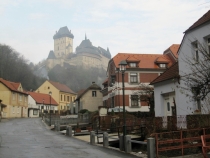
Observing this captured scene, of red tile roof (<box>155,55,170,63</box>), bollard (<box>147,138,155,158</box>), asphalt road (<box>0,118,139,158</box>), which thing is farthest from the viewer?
red tile roof (<box>155,55,170,63</box>)

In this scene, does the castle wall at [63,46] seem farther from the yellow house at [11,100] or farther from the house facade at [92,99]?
the house facade at [92,99]

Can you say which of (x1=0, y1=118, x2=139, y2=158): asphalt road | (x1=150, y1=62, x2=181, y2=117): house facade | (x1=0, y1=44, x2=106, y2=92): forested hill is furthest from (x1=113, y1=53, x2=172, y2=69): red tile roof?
(x1=0, y1=44, x2=106, y2=92): forested hill

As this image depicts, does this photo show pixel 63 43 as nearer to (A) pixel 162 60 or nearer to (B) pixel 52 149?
(A) pixel 162 60

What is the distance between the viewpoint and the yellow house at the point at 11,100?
60.7 meters

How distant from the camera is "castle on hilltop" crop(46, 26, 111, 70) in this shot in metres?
172

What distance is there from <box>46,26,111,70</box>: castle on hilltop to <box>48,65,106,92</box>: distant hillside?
69.0 ft

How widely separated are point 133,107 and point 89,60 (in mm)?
131656

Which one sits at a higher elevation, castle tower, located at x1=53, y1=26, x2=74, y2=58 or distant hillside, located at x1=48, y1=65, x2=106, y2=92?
castle tower, located at x1=53, y1=26, x2=74, y2=58

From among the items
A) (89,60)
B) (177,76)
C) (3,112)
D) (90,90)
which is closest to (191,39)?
(177,76)

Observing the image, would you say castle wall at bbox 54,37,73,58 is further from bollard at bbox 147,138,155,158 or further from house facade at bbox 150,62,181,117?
bollard at bbox 147,138,155,158

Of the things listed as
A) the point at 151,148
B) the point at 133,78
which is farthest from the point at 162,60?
the point at 151,148

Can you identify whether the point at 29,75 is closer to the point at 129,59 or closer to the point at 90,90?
the point at 90,90

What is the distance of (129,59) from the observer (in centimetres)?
4384

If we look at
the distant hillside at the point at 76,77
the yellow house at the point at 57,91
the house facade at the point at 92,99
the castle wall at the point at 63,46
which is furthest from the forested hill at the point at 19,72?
the castle wall at the point at 63,46
